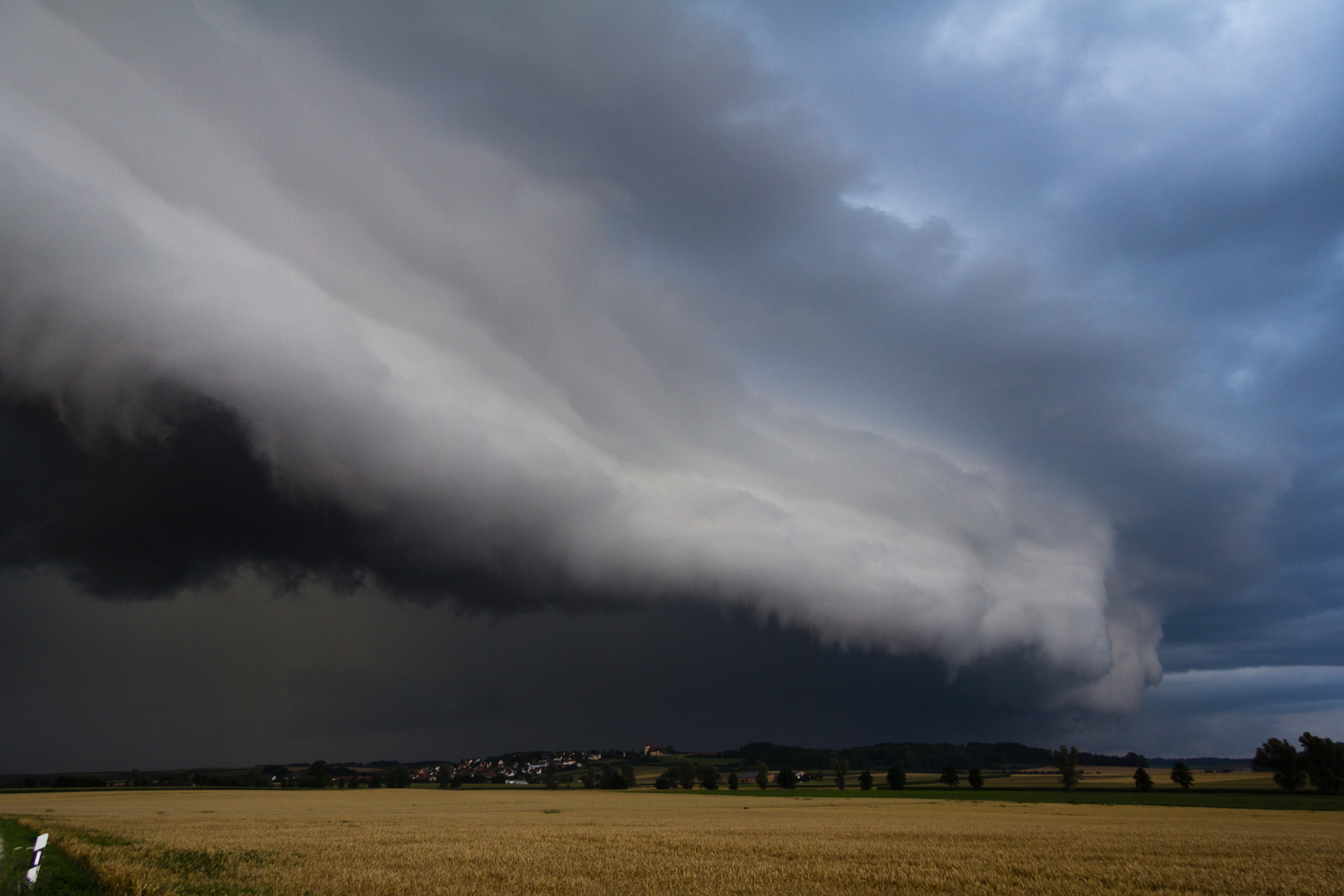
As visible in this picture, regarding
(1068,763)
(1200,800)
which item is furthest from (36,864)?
(1068,763)

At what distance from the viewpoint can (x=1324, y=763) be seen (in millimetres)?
133125

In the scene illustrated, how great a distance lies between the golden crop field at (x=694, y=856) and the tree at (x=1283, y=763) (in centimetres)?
10368

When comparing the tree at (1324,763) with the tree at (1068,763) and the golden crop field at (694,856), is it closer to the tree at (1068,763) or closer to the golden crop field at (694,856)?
the tree at (1068,763)

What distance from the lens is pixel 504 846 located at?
114 ft

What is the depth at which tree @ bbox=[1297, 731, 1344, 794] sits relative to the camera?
130875mm

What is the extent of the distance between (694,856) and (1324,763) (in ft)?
527

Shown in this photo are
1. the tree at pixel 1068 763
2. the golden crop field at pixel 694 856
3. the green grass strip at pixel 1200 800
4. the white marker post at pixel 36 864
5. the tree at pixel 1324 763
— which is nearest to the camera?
the white marker post at pixel 36 864

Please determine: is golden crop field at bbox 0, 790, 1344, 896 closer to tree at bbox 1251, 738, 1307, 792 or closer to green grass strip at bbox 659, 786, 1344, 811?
green grass strip at bbox 659, 786, 1344, 811

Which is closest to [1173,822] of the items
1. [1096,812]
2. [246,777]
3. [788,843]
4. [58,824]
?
[1096,812]

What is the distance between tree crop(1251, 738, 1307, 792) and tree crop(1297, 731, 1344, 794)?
4.60 ft

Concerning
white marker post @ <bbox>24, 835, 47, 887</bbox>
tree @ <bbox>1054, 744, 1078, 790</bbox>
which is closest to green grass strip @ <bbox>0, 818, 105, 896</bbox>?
white marker post @ <bbox>24, 835, 47, 887</bbox>

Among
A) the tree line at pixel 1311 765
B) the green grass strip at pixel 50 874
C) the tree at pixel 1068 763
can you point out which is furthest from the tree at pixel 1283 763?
the green grass strip at pixel 50 874

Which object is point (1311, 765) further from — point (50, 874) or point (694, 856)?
point (50, 874)

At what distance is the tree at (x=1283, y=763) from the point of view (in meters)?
134
